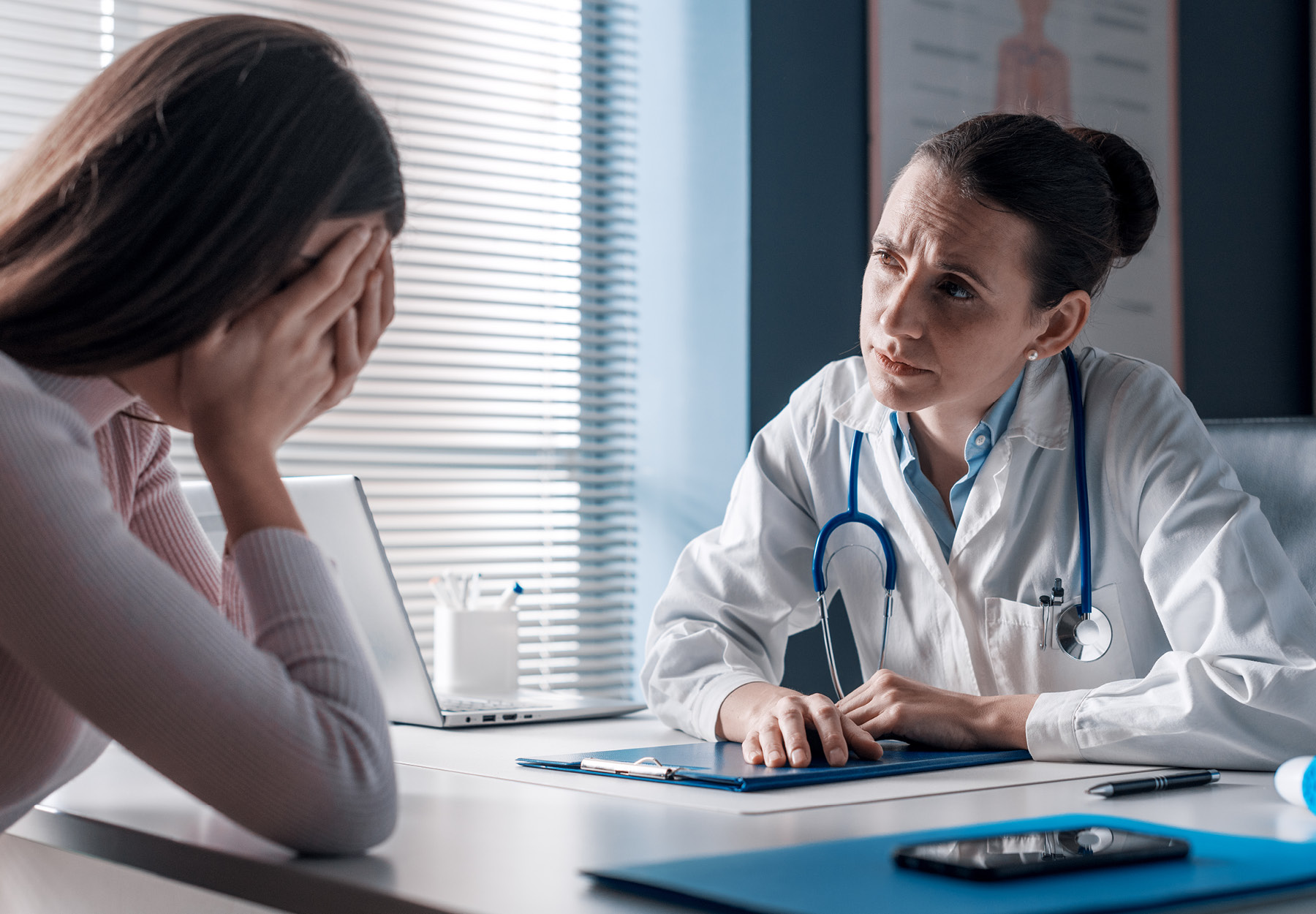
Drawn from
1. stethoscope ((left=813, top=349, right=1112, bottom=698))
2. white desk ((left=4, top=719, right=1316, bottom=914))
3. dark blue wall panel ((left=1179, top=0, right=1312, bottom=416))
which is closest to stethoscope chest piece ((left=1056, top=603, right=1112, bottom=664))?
stethoscope ((left=813, top=349, right=1112, bottom=698))

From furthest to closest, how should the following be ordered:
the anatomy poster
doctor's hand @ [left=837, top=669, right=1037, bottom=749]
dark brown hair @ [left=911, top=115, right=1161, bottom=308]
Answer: the anatomy poster
dark brown hair @ [left=911, top=115, right=1161, bottom=308]
doctor's hand @ [left=837, top=669, right=1037, bottom=749]

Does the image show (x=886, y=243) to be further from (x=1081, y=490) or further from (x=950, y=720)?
(x=950, y=720)

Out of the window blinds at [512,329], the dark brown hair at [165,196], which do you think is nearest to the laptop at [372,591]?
the dark brown hair at [165,196]

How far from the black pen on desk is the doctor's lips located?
58 cm

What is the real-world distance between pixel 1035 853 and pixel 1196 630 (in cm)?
70

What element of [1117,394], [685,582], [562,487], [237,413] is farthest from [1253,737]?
[562,487]

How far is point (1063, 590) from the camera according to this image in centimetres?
149

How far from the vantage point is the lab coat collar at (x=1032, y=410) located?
61.2 inches

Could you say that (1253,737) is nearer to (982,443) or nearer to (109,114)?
(982,443)

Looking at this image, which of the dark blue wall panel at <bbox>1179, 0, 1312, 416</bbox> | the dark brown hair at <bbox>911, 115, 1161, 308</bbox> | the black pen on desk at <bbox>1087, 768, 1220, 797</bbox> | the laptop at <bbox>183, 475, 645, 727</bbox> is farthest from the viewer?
the dark blue wall panel at <bbox>1179, 0, 1312, 416</bbox>

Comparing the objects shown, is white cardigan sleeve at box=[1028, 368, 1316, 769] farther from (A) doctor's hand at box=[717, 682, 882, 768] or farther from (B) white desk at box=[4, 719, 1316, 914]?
(A) doctor's hand at box=[717, 682, 882, 768]

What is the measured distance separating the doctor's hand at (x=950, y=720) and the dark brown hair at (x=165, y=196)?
728 millimetres

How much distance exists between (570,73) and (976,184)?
1344 millimetres

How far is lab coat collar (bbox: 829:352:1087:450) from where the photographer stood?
155 cm
